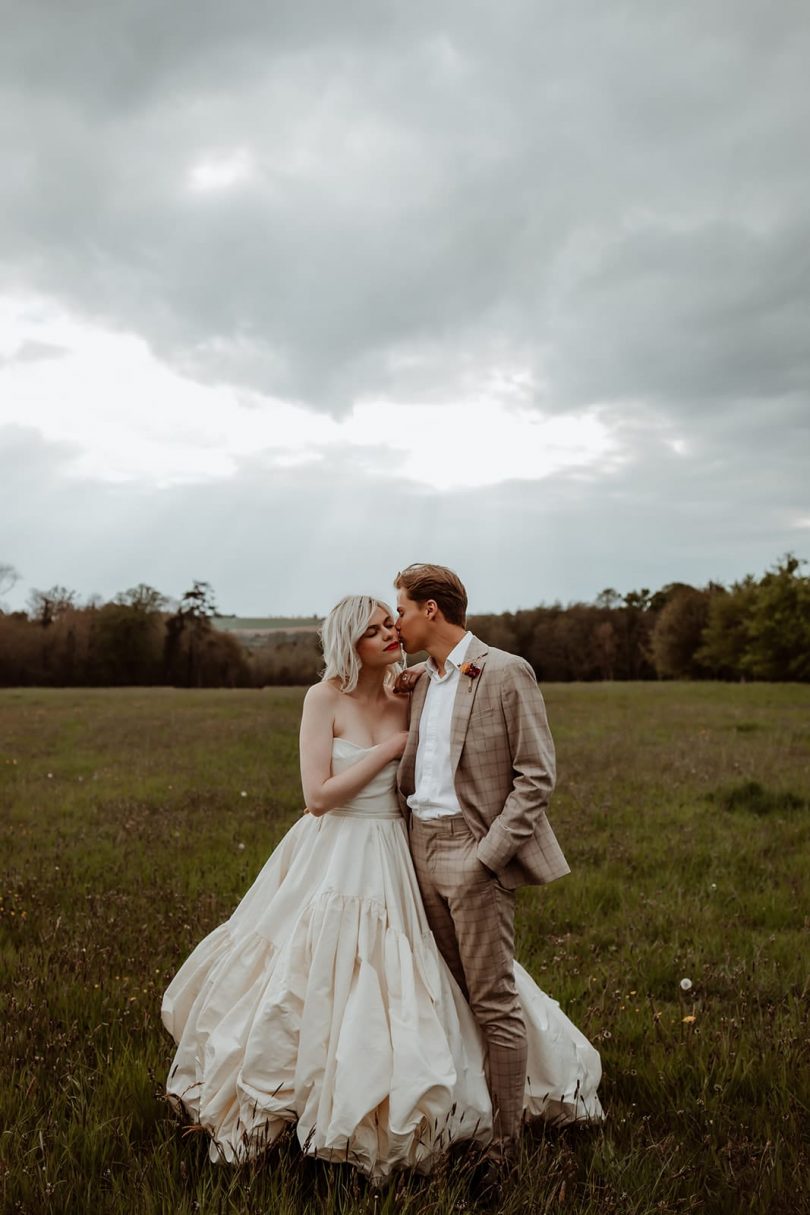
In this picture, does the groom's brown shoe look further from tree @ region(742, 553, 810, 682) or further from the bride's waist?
tree @ region(742, 553, 810, 682)

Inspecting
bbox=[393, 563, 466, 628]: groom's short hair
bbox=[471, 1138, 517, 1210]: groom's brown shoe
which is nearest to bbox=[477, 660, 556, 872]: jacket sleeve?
bbox=[393, 563, 466, 628]: groom's short hair

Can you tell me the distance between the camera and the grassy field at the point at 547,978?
368 centimetres

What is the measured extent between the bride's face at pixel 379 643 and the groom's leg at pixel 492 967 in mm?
878

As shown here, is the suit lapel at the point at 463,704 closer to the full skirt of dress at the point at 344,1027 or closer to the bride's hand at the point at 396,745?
the bride's hand at the point at 396,745

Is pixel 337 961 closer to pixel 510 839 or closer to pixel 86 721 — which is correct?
pixel 510 839

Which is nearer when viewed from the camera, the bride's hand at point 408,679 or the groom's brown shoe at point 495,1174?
the groom's brown shoe at point 495,1174

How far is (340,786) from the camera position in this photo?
418cm

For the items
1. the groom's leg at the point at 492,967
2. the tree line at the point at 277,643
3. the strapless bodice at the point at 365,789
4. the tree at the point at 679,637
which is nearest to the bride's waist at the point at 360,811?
the strapless bodice at the point at 365,789

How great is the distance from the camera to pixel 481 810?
4.08 m

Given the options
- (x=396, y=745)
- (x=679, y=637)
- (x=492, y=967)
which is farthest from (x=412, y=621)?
(x=679, y=637)

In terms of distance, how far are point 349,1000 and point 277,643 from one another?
73.4m

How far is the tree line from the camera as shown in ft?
217

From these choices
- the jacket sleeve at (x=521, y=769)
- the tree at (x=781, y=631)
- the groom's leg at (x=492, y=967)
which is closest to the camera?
the jacket sleeve at (x=521, y=769)

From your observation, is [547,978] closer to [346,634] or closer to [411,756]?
[411,756]
